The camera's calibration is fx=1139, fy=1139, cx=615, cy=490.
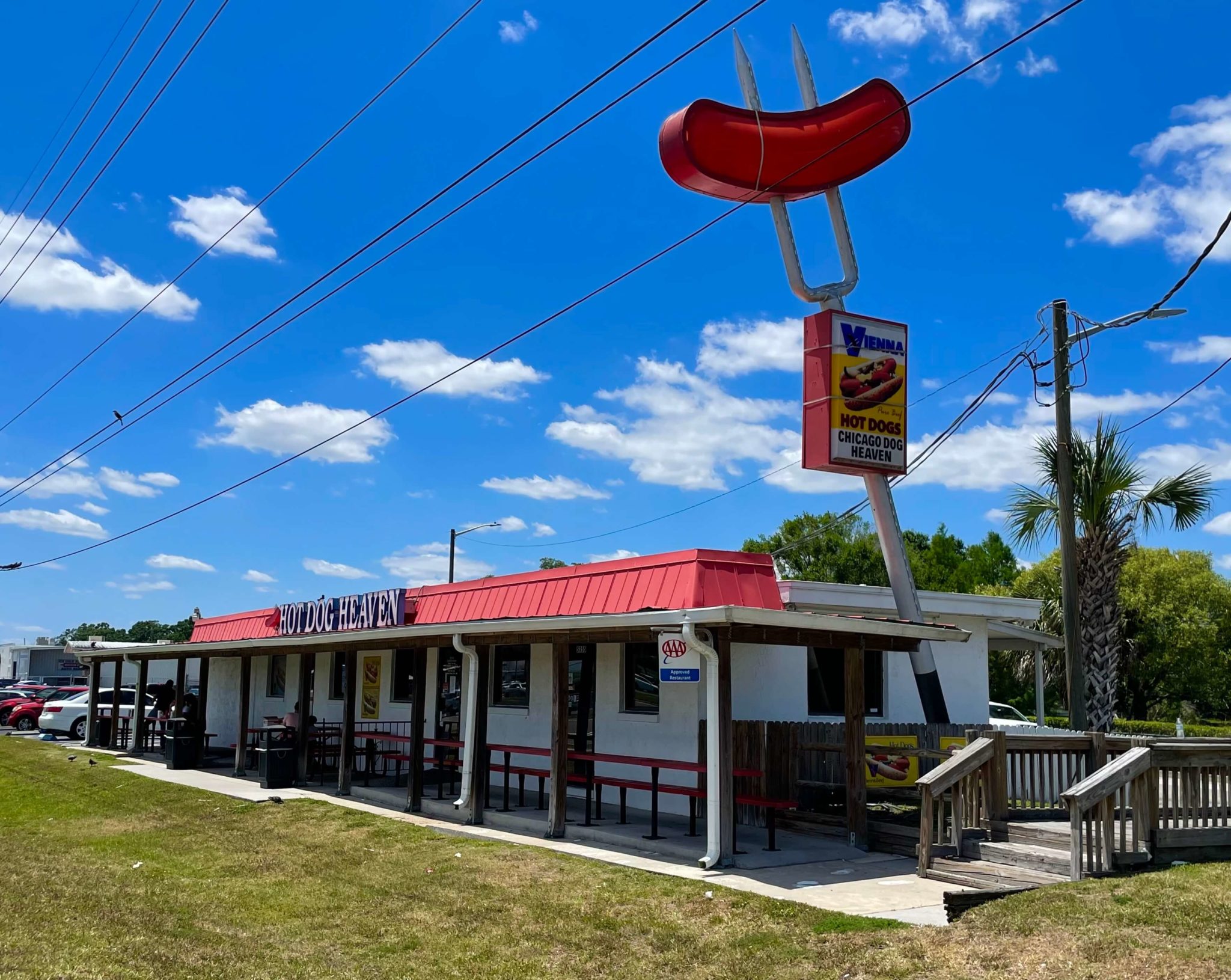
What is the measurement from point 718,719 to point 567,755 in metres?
2.84

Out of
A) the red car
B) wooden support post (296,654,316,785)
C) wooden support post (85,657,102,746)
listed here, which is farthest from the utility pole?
the red car

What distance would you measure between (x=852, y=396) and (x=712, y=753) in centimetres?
592

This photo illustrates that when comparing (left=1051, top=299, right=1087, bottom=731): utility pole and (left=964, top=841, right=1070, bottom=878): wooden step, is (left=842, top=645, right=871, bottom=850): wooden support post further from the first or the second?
(left=1051, top=299, right=1087, bottom=731): utility pole

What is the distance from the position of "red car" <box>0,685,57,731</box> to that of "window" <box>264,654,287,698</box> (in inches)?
602

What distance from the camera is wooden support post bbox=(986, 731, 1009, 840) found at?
10.9 m

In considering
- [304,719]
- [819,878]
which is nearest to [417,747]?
[304,719]

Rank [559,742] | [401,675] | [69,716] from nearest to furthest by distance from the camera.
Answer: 1. [559,742]
2. [401,675]
3. [69,716]

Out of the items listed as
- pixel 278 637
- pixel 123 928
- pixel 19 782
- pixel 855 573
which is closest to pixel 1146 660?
pixel 855 573

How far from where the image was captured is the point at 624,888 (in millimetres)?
10047

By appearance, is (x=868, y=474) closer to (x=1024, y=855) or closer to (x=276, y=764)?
(x=1024, y=855)

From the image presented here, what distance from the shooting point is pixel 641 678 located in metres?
16.3

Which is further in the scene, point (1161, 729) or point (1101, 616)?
point (1161, 729)

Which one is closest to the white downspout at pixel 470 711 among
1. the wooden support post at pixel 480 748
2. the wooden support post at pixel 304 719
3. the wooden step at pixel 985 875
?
the wooden support post at pixel 480 748

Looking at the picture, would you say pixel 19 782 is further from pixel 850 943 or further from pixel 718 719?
pixel 850 943
